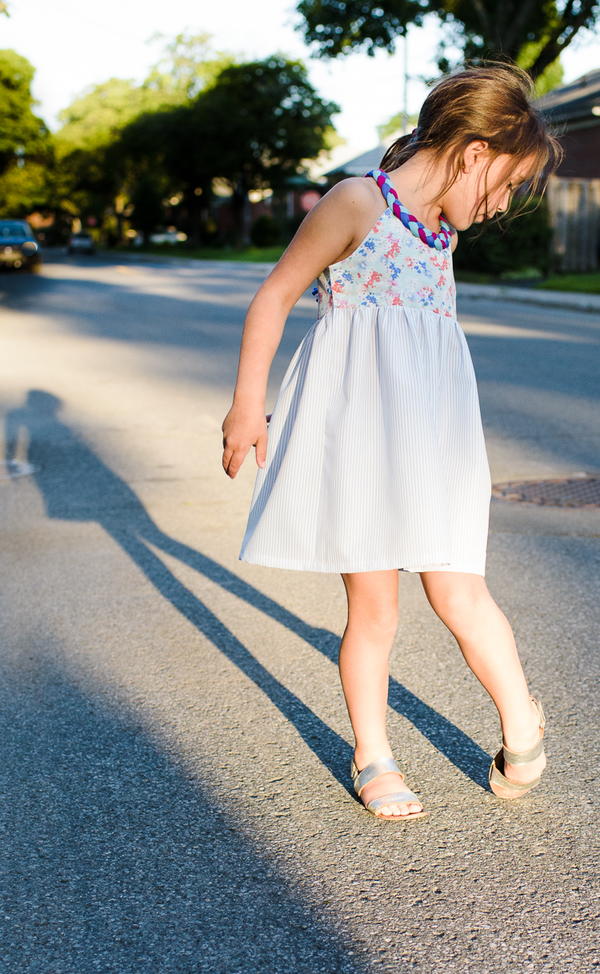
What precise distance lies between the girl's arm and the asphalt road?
0.87 meters

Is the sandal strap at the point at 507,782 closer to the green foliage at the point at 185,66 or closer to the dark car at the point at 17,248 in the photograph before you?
the dark car at the point at 17,248

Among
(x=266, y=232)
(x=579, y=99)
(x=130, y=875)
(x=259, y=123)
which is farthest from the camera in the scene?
(x=259, y=123)

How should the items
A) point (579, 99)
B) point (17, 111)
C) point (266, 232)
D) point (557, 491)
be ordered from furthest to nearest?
point (17, 111) < point (266, 232) < point (579, 99) < point (557, 491)

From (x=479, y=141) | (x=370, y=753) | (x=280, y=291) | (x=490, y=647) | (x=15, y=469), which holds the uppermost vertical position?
(x=479, y=141)

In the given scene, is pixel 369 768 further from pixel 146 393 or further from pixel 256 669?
pixel 146 393

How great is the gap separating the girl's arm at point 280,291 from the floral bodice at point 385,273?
0.04m

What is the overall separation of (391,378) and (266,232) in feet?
168

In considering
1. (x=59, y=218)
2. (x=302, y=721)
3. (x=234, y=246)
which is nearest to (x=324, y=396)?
(x=302, y=721)

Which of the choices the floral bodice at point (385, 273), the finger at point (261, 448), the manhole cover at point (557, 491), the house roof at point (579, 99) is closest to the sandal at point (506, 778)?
the finger at point (261, 448)

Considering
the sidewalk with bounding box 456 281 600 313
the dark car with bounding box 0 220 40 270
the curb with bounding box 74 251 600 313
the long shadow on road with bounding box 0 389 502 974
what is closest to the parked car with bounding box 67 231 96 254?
the dark car with bounding box 0 220 40 270

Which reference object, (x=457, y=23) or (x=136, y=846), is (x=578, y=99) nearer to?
(x=457, y=23)

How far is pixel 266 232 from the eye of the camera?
52469 mm

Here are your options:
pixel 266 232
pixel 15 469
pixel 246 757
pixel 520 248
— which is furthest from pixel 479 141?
pixel 266 232

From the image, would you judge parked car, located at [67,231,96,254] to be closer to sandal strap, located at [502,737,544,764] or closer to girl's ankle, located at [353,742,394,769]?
girl's ankle, located at [353,742,394,769]
